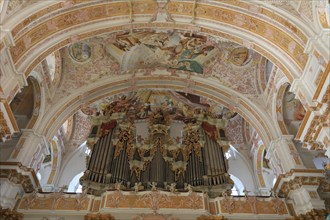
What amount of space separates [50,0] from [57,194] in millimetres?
5716

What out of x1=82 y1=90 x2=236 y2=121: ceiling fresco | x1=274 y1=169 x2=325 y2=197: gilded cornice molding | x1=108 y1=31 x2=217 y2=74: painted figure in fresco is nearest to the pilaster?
x1=82 y1=90 x2=236 y2=121: ceiling fresco

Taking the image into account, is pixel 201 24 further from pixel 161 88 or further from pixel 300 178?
pixel 300 178

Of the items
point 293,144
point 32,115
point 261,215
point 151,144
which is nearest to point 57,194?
point 32,115

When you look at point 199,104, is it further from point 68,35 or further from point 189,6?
point 68,35

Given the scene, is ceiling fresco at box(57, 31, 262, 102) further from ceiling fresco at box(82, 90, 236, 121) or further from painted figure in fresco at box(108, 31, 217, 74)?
ceiling fresco at box(82, 90, 236, 121)

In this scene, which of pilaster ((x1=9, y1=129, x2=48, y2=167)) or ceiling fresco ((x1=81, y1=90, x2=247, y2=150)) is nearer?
pilaster ((x1=9, y1=129, x2=48, y2=167))

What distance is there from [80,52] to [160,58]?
302cm

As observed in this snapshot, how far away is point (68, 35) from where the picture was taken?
962cm

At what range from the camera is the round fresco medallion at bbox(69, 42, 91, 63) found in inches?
457

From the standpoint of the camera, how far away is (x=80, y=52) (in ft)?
38.8

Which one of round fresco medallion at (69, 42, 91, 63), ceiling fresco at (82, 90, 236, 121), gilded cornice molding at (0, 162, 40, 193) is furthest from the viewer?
ceiling fresco at (82, 90, 236, 121)

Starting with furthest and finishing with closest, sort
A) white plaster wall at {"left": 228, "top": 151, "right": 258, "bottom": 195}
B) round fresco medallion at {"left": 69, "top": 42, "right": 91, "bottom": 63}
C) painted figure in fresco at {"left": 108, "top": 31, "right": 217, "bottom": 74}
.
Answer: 1. white plaster wall at {"left": 228, "top": 151, "right": 258, "bottom": 195}
2. round fresco medallion at {"left": 69, "top": 42, "right": 91, "bottom": 63}
3. painted figure in fresco at {"left": 108, "top": 31, "right": 217, "bottom": 74}

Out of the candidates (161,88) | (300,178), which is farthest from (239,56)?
(300,178)

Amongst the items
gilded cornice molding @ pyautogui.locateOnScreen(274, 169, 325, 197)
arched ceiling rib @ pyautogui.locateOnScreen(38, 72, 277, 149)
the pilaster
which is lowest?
gilded cornice molding @ pyautogui.locateOnScreen(274, 169, 325, 197)
